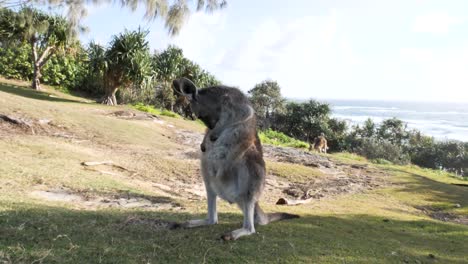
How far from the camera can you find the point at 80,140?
511 inches

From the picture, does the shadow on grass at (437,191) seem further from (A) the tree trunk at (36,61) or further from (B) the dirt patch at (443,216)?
(A) the tree trunk at (36,61)

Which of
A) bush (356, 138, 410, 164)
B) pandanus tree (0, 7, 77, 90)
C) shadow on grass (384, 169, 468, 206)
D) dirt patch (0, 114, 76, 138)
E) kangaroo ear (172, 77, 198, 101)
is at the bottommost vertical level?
bush (356, 138, 410, 164)

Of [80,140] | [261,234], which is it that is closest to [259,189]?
[261,234]

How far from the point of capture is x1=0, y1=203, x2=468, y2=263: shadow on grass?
13.2 feet

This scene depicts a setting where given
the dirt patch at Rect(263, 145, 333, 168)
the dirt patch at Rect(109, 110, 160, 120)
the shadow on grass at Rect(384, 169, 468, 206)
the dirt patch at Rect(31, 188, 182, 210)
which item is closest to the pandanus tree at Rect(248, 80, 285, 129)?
the dirt patch at Rect(109, 110, 160, 120)

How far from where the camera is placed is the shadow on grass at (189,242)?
4.03m

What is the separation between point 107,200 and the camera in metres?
6.90

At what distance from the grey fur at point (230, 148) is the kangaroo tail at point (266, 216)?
0.92 feet

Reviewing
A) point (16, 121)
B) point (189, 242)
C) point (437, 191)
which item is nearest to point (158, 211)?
point (189, 242)

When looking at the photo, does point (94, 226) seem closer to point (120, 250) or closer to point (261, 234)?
point (120, 250)

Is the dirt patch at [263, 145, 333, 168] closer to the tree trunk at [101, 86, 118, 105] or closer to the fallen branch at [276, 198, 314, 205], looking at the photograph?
the fallen branch at [276, 198, 314, 205]

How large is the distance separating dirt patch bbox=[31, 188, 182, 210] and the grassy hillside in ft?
0.06

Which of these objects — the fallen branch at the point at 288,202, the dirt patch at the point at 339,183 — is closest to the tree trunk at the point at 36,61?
the dirt patch at the point at 339,183

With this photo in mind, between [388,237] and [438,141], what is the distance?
152ft
